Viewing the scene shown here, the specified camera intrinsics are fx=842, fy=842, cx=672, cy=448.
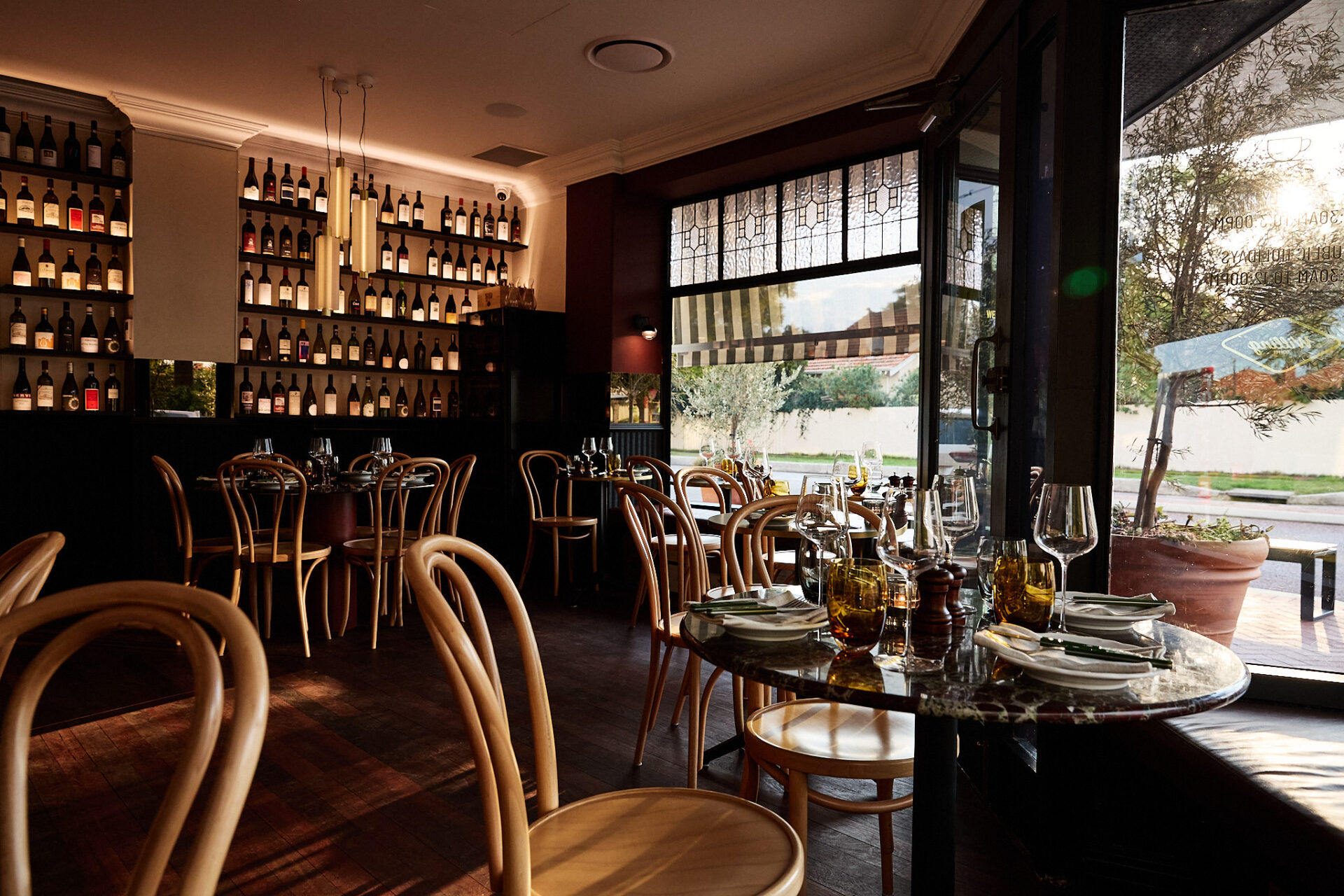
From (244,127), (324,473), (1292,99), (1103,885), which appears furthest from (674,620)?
(244,127)

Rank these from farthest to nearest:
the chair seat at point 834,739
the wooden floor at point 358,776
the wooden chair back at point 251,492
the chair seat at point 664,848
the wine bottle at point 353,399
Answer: the wine bottle at point 353,399 < the wooden chair back at point 251,492 < the wooden floor at point 358,776 < the chair seat at point 834,739 < the chair seat at point 664,848

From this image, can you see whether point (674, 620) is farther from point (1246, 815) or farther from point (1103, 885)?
point (1246, 815)

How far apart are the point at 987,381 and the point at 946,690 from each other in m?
2.12

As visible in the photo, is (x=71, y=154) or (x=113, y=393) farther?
(x=113, y=393)

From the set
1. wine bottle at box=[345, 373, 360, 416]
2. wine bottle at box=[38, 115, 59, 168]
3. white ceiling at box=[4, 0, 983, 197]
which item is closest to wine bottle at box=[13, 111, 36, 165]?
wine bottle at box=[38, 115, 59, 168]

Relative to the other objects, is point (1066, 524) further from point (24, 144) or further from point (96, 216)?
point (24, 144)

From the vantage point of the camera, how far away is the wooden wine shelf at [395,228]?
591 centimetres

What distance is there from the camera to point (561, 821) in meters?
1.46

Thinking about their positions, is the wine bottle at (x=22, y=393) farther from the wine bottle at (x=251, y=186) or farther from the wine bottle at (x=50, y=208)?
the wine bottle at (x=251, y=186)

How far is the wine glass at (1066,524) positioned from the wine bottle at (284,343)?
5.80 m

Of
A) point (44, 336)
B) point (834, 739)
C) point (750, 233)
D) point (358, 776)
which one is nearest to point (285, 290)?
point (44, 336)

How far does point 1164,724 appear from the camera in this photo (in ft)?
6.48

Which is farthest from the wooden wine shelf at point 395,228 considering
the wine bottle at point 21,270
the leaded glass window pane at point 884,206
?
the leaded glass window pane at point 884,206

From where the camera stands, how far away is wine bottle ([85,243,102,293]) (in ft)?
17.8
